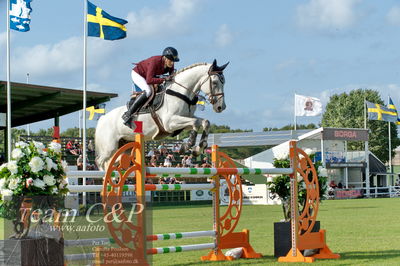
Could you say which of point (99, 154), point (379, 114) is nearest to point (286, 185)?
point (99, 154)

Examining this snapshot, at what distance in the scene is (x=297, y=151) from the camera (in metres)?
7.39

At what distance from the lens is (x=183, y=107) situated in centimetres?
834

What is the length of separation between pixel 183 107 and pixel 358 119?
59960mm

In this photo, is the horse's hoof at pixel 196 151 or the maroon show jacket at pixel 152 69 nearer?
the horse's hoof at pixel 196 151

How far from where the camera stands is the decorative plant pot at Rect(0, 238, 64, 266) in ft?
14.1

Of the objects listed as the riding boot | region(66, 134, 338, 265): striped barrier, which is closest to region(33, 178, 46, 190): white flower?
region(66, 134, 338, 265): striped barrier

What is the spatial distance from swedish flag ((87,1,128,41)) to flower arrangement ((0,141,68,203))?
14.6 metres

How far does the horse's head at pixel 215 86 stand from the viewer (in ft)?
26.8

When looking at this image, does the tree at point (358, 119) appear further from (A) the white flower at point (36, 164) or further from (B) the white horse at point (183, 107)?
(A) the white flower at point (36, 164)

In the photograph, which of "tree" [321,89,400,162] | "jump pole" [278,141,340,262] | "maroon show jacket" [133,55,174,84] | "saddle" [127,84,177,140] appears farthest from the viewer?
"tree" [321,89,400,162]

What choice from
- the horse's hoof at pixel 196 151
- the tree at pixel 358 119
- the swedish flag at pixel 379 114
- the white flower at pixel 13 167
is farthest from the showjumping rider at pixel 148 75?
the tree at pixel 358 119

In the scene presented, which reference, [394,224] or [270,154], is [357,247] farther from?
[270,154]

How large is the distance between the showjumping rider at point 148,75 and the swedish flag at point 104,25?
35.5ft

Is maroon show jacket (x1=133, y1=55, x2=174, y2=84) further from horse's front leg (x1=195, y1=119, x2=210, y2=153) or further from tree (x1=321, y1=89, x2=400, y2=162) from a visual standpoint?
tree (x1=321, y1=89, x2=400, y2=162)
